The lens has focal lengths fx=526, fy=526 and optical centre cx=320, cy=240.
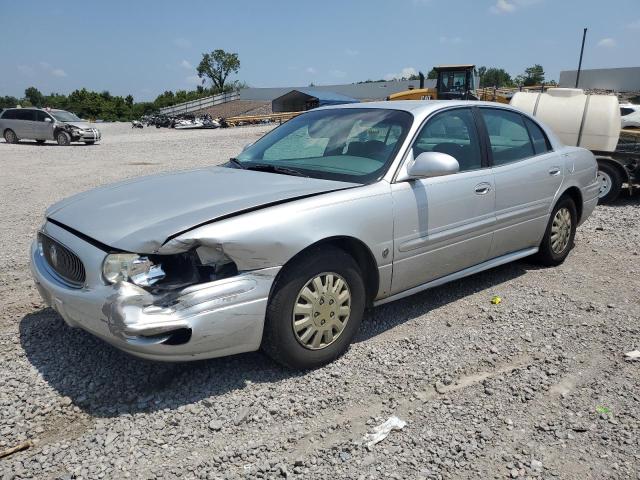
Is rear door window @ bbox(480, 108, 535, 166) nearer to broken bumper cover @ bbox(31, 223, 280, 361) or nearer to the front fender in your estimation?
the front fender

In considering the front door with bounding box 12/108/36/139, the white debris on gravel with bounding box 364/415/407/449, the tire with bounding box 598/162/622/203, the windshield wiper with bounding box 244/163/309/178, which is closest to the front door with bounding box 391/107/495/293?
the windshield wiper with bounding box 244/163/309/178

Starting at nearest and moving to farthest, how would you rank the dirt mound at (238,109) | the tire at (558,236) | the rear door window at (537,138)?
the rear door window at (537,138)
the tire at (558,236)
the dirt mound at (238,109)

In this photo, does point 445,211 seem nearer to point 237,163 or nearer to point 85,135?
point 237,163

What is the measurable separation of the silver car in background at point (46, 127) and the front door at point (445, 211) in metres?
22.6

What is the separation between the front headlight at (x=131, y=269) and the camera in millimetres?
2713

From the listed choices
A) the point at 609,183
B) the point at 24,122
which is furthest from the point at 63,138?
the point at 609,183

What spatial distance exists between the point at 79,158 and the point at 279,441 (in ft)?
54.4

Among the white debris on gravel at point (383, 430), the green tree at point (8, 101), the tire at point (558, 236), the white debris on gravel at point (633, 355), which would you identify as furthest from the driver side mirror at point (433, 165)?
the green tree at point (8, 101)

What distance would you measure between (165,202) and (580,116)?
819 centimetres

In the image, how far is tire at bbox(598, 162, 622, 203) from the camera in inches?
346

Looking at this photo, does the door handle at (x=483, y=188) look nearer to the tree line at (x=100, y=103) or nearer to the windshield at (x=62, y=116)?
the windshield at (x=62, y=116)

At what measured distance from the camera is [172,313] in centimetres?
265

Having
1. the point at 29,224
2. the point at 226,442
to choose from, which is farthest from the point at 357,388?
the point at 29,224

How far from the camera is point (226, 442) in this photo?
2.61 meters
